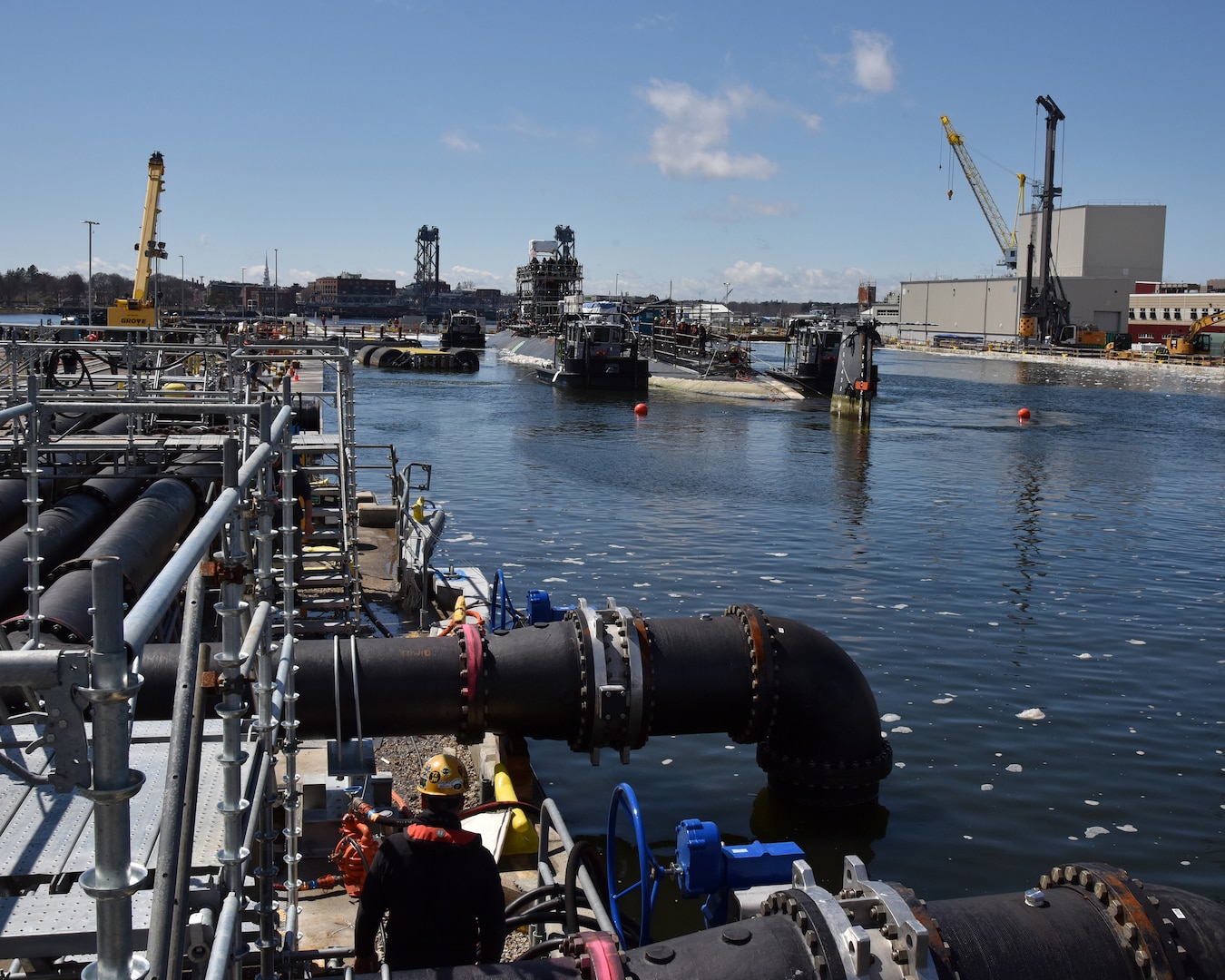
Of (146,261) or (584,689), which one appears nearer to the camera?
(584,689)

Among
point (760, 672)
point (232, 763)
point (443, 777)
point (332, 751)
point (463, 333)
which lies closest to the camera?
point (232, 763)

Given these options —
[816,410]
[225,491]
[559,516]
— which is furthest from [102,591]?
[816,410]

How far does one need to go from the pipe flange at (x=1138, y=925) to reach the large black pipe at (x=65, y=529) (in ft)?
26.6

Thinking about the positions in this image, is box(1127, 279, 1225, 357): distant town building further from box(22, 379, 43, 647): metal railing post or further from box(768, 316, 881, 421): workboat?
box(22, 379, 43, 647): metal railing post

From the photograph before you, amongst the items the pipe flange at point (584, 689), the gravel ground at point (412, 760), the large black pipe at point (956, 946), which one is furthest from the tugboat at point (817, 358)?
the large black pipe at point (956, 946)

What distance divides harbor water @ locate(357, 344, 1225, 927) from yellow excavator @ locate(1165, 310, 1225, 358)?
189 feet

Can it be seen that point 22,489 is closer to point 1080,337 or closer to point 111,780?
point 111,780

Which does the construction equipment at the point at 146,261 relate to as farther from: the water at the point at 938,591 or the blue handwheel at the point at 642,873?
the blue handwheel at the point at 642,873

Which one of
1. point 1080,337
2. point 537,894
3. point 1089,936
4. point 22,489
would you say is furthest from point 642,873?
A: point 1080,337

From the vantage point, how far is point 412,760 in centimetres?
1059

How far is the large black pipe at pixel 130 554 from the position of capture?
331 inches

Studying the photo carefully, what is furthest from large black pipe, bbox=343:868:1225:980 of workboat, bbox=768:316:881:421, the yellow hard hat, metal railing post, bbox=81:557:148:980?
workboat, bbox=768:316:881:421

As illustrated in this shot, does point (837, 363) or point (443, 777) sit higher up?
point (837, 363)

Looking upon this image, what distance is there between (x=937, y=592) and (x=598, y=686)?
11989 millimetres
